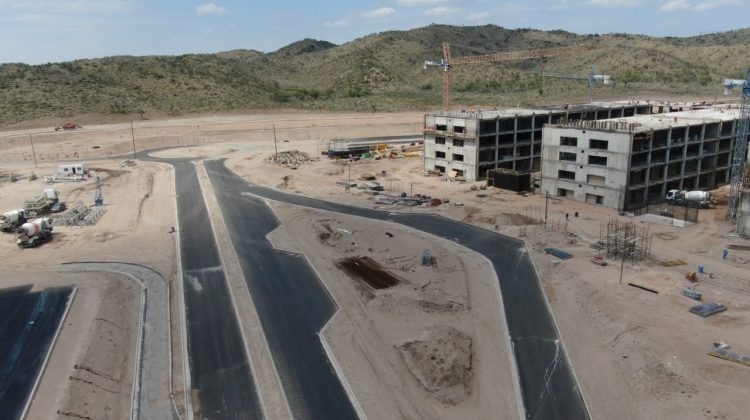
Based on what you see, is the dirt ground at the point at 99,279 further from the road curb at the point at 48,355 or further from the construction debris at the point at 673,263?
the construction debris at the point at 673,263

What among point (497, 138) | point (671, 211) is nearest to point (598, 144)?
point (671, 211)

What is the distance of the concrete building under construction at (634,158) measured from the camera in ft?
216

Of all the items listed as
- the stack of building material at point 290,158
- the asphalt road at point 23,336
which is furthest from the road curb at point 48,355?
the stack of building material at point 290,158

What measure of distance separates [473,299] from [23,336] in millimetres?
31120

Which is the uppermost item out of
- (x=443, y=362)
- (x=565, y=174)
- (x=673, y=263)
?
(x=565, y=174)

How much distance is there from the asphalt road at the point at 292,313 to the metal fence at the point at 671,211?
40.6 meters

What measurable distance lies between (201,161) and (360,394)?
274 ft

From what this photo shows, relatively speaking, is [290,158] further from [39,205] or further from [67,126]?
[67,126]

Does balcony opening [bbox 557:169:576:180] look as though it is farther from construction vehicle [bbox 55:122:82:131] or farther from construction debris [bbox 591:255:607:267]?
construction vehicle [bbox 55:122:82:131]

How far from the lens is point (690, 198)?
66562mm

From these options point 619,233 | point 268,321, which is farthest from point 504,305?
point 619,233

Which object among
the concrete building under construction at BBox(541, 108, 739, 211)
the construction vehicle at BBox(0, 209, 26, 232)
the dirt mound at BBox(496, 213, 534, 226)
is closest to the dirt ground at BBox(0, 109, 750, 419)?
the dirt mound at BBox(496, 213, 534, 226)

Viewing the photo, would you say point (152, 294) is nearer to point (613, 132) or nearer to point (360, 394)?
point (360, 394)

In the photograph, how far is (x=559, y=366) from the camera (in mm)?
A: 33000
